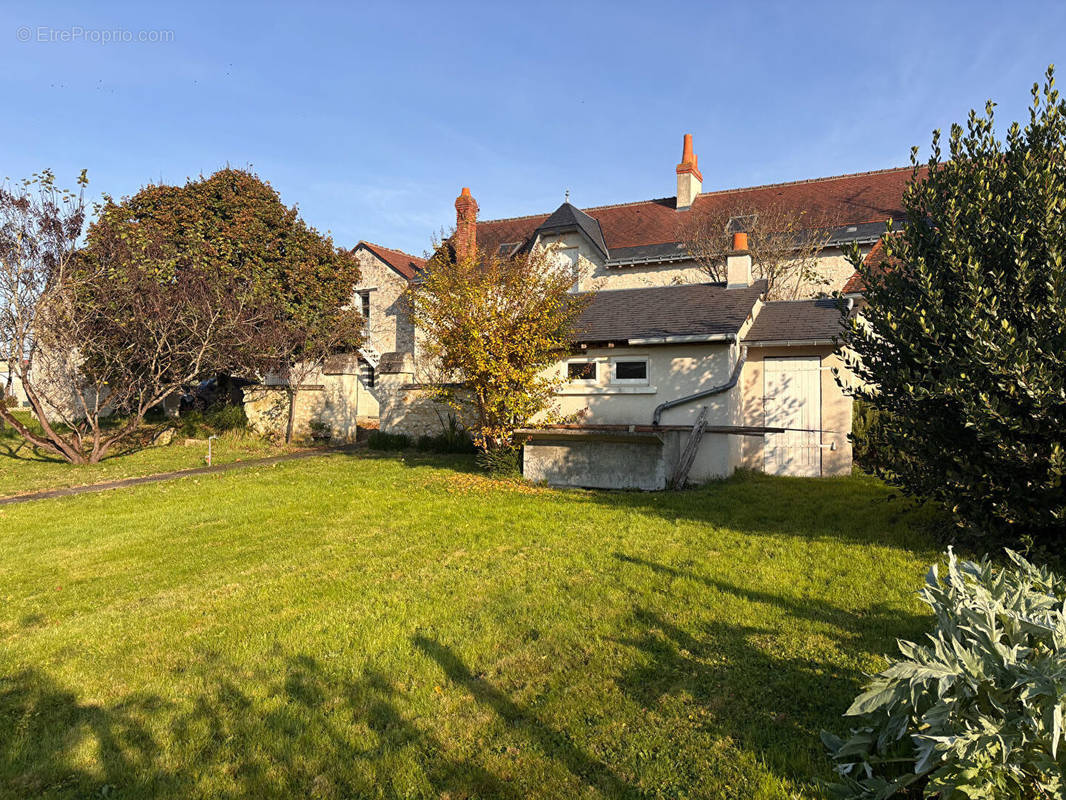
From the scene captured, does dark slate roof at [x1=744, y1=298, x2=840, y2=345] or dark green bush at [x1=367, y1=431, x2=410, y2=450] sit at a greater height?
dark slate roof at [x1=744, y1=298, x2=840, y2=345]

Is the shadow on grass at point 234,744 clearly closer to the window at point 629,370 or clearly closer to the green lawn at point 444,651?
the green lawn at point 444,651

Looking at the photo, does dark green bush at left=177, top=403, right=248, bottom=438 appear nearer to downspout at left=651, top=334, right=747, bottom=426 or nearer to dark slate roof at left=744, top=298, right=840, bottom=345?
downspout at left=651, top=334, right=747, bottom=426

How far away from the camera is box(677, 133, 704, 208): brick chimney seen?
25.9 m

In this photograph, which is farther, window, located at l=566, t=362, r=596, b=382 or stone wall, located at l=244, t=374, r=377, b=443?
stone wall, located at l=244, t=374, r=377, b=443

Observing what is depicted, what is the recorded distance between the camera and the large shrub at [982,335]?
5.70 metres

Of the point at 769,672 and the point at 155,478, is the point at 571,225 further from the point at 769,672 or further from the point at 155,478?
the point at 769,672

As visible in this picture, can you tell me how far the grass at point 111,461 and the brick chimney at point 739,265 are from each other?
46.0 feet

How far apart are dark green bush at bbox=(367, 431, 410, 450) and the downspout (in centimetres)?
916

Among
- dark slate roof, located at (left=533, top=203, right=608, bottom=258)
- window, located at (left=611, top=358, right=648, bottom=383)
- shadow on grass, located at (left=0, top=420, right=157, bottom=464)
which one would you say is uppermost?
dark slate roof, located at (left=533, top=203, right=608, bottom=258)

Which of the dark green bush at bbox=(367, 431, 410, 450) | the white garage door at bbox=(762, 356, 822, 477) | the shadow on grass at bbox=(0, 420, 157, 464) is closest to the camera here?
the white garage door at bbox=(762, 356, 822, 477)

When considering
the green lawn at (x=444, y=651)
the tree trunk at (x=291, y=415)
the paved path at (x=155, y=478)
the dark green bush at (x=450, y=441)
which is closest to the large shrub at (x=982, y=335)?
the green lawn at (x=444, y=651)

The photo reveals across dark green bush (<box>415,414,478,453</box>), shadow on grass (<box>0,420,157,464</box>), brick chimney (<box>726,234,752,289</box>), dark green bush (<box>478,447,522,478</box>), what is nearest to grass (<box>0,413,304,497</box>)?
shadow on grass (<box>0,420,157,464</box>)

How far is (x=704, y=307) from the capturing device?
13562 mm

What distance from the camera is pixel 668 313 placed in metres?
13.8
